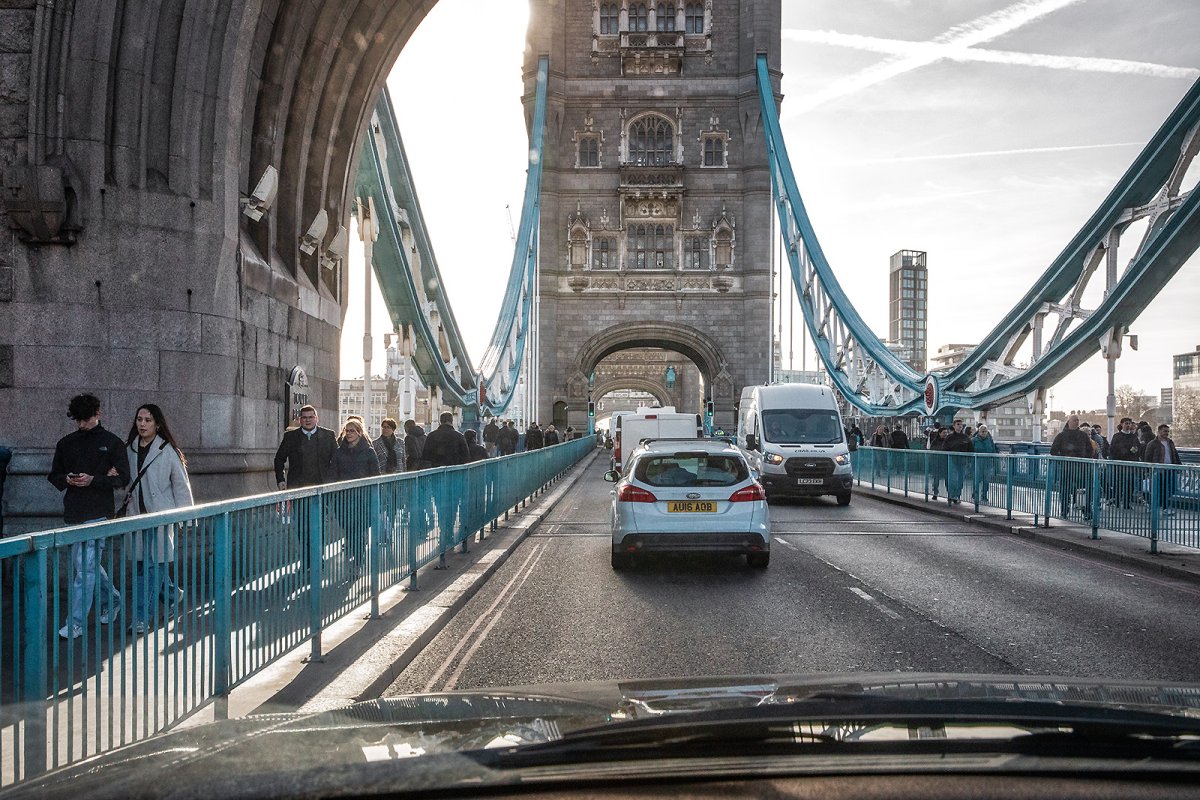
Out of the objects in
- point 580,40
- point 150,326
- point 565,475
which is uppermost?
point 580,40

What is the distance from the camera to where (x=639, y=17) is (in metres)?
46.7

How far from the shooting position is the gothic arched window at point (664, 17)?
46.4 m

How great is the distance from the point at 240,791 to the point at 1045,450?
25823mm

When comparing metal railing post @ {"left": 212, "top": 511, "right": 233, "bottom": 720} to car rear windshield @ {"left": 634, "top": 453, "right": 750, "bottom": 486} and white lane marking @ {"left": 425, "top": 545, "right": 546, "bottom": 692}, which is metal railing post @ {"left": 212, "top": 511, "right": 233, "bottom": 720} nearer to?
white lane marking @ {"left": 425, "top": 545, "right": 546, "bottom": 692}

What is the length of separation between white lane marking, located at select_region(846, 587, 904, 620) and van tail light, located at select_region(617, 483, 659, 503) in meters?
2.00

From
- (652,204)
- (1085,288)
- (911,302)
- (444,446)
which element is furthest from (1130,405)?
(444,446)

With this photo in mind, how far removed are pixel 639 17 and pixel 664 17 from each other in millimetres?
1168

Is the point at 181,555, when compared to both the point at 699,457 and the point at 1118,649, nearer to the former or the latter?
the point at 1118,649

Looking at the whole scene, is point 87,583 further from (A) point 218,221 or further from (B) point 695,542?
(B) point 695,542

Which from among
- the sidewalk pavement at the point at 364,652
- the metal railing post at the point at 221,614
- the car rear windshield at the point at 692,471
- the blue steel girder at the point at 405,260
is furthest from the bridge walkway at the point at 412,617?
the blue steel girder at the point at 405,260

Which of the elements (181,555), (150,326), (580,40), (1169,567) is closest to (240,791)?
(181,555)

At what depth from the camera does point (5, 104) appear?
8.09 metres

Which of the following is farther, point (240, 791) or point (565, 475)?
point (565, 475)

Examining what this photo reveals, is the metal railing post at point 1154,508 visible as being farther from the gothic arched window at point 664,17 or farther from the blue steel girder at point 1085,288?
the gothic arched window at point 664,17
